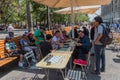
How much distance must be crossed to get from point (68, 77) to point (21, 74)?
223cm

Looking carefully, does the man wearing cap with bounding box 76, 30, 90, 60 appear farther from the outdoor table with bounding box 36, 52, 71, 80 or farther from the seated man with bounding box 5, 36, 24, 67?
the seated man with bounding box 5, 36, 24, 67

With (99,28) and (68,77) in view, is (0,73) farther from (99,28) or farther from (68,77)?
(99,28)

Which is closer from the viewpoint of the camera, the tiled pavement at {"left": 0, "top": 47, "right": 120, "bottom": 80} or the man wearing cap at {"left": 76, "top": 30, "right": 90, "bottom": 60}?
the tiled pavement at {"left": 0, "top": 47, "right": 120, "bottom": 80}

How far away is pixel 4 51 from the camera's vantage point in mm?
10062

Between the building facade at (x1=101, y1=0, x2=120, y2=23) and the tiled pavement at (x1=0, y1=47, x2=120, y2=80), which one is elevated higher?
the building facade at (x1=101, y1=0, x2=120, y2=23)

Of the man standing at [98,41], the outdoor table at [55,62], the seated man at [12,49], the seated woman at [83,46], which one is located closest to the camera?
the outdoor table at [55,62]

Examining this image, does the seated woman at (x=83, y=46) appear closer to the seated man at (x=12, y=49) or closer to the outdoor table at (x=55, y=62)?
the outdoor table at (x=55, y=62)

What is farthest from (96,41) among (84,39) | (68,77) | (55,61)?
(55,61)

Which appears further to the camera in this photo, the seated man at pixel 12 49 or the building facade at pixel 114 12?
the building facade at pixel 114 12

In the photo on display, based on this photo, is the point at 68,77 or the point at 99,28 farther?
the point at 99,28

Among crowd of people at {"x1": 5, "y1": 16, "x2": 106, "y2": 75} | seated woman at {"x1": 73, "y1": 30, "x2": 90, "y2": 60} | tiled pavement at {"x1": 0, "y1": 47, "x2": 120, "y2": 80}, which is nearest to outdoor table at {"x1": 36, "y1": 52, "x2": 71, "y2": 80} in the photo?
crowd of people at {"x1": 5, "y1": 16, "x2": 106, "y2": 75}

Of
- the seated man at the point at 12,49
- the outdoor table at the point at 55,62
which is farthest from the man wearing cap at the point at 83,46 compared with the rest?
the seated man at the point at 12,49

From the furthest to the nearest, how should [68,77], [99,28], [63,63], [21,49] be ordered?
[21,49] < [99,28] < [68,77] < [63,63]

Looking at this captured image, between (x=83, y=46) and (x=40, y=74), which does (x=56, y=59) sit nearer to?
(x=40, y=74)
